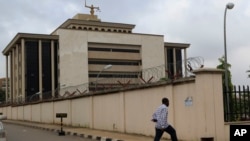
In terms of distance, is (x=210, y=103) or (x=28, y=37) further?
(x=28, y=37)

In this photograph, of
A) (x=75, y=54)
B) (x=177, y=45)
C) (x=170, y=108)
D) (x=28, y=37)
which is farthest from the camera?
(x=177, y=45)

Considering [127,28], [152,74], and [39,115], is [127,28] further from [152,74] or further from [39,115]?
[152,74]

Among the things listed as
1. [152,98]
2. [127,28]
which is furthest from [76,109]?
[127,28]

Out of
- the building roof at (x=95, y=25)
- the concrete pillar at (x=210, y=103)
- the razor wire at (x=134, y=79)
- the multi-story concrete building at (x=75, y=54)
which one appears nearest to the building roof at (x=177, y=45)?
the multi-story concrete building at (x=75, y=54)

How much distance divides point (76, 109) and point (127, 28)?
221 feet

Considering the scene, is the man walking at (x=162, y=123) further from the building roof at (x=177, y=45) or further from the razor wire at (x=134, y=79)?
the building roof at (x=177, y=45)

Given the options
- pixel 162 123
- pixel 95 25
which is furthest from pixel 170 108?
pixel 95 25

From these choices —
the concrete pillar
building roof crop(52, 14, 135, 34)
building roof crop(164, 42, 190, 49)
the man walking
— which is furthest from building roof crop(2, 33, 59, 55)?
the man walking

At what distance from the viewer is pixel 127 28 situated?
308 ft

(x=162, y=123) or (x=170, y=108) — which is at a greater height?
(x=170, y=108)

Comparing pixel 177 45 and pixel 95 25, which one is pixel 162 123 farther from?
pixel 177 45

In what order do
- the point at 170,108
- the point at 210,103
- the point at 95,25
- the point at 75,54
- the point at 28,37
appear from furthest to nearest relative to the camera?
the point at 95,25
the point at 75,54
the point at 28,37
the point at 170,108
the point at 210,103

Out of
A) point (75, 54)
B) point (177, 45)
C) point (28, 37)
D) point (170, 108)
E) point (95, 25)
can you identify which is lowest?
point (170, 108)

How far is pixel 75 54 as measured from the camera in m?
85.6
